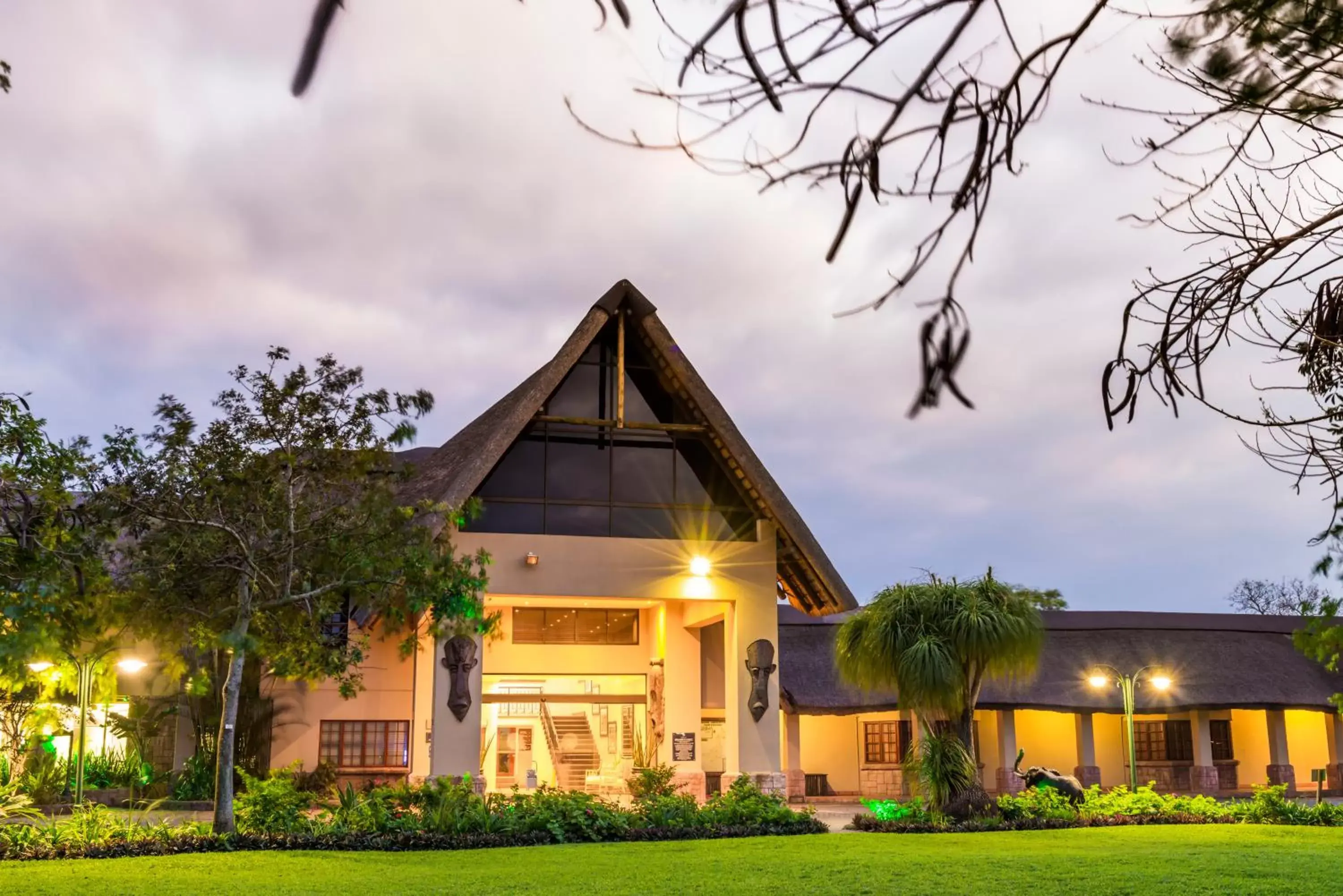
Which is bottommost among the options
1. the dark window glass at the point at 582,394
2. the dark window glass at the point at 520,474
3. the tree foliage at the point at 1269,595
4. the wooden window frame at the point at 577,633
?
the wooden window frame at the point at 577,633

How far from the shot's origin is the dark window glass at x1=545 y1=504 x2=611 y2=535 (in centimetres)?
1945

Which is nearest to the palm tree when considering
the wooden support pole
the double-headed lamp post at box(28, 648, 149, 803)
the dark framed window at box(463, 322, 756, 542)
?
the dark framed window at box(463, 322, 756, 542)

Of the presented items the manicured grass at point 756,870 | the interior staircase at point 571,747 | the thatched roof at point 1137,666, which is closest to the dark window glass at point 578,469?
the manicured grass at point 756,870

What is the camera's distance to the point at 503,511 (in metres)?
19.3

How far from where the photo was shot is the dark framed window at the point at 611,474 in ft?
63.7

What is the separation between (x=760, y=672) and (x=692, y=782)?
2.89 meters

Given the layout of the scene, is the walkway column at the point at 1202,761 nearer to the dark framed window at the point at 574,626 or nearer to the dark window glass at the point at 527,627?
the dark framed window at the point at 574,626

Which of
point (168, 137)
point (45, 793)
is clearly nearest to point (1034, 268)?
point (168, 137)

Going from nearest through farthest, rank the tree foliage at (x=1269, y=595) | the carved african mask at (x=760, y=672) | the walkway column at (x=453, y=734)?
the walkway column at (x=453, y=734) < the carved african mask at (x=760, y=672) < the tree foliage at (x=1269, y=595)

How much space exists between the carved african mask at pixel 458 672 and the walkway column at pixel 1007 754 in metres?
12.7

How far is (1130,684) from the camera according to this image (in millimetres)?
22797

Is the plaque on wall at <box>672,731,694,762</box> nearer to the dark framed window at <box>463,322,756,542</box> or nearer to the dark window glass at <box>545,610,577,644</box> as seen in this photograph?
the dark window glass at <box>545,610,577,644</box>

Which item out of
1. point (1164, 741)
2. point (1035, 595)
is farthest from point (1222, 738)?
point (1035, 595)

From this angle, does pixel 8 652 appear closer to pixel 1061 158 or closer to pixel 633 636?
pixel 1061 158
